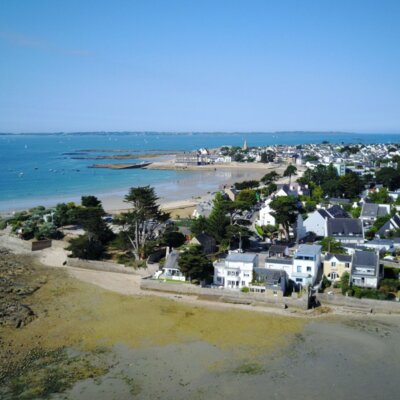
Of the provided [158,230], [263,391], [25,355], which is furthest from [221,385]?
[158,230]

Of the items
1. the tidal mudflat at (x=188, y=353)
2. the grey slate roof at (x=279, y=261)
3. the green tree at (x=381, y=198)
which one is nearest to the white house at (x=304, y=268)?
the grey slate roof at (x=279, y=261)

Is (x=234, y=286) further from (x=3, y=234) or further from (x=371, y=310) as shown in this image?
(x=3, y=234)

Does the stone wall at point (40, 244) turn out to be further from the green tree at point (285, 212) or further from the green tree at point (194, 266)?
the green tree at point (285, 212)

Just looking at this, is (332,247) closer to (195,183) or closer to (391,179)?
(391,179)

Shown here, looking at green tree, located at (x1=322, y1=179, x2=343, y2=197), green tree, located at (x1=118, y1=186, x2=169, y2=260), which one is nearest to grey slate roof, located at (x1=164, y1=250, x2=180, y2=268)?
green tree, located at (x1=118, y1=186, x2=169, y2=260)

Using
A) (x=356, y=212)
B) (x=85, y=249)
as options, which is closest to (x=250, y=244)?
(x=85, y=249)

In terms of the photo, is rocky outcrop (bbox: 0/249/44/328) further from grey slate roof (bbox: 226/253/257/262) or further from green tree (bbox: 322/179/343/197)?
green tree (bbox: 322/179/343/197)
